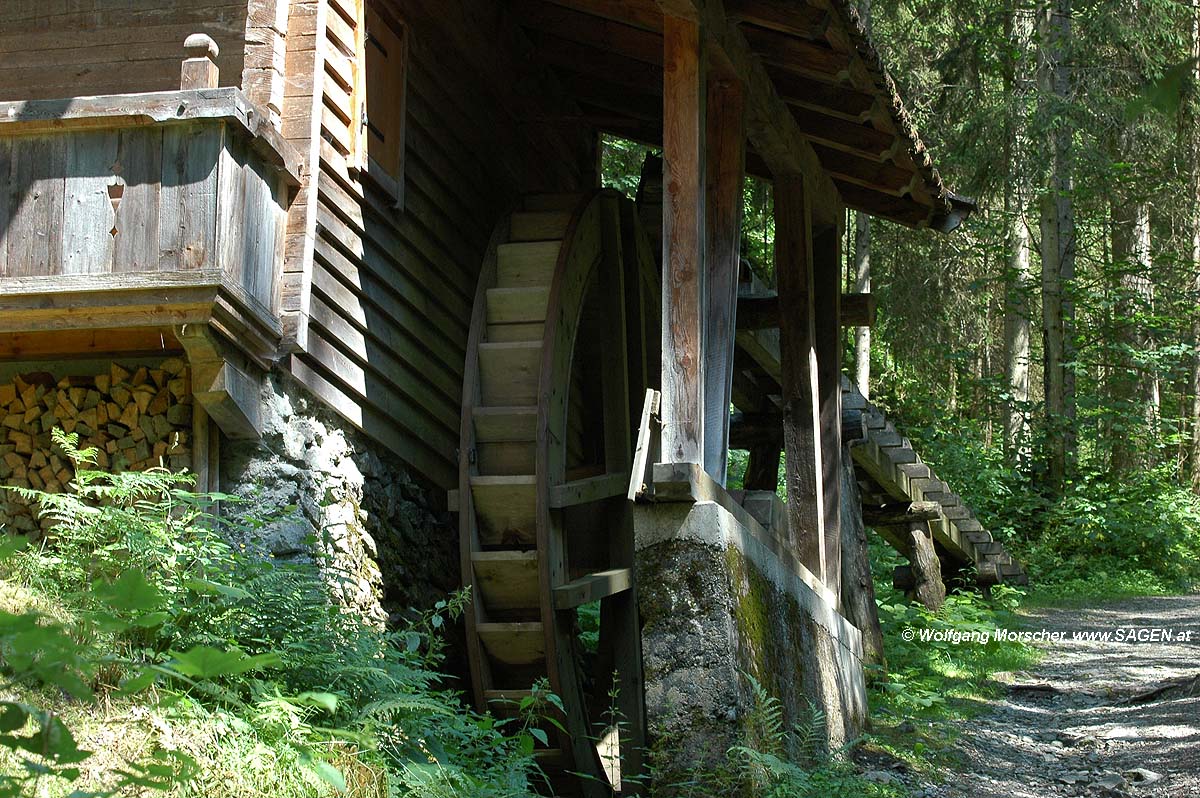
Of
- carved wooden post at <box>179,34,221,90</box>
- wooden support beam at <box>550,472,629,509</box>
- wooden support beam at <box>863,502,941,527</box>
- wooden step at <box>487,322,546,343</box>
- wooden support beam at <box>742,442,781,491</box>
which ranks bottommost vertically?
wooden support beam at <box>863,502,941,527</box>

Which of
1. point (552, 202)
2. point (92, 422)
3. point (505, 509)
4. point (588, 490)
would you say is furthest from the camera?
point (552, 202)

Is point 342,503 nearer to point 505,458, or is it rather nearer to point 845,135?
point 505,458

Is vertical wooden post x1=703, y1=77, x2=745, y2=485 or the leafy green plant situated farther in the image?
vertical wooden post x1=703, y1=77, x2=745, y2=485

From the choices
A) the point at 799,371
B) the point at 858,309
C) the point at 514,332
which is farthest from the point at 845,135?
the point at 514,332

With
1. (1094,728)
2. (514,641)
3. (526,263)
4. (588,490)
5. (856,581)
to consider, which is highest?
(526,263)

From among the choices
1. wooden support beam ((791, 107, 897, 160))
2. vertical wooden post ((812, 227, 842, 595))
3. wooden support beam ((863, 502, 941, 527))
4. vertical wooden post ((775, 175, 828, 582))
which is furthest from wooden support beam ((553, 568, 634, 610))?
wooden support beam ((863, 502, 941, 527))

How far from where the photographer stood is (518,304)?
25.6ft

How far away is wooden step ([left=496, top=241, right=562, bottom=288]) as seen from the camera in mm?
7949

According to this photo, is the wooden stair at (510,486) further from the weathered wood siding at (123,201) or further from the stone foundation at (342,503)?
the weathered wood siding at (123,201)

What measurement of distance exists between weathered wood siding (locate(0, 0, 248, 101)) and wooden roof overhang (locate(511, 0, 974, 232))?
81.8 inches

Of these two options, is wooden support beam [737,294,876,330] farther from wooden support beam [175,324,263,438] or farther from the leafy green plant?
the leafy green plant

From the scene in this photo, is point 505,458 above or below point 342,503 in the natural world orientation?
above

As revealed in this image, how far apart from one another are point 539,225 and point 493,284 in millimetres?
547

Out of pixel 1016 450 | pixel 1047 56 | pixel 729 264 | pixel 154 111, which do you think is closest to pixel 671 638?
pixel 729 264
